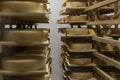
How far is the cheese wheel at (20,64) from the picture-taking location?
2275 millimetres

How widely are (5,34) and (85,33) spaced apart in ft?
7.92

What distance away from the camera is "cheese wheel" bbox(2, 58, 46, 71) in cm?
228

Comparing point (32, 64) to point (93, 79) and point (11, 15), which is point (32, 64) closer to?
point (11, 15)

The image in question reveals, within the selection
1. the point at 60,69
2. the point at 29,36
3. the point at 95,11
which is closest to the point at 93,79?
the point at 95,11

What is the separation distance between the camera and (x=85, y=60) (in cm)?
457

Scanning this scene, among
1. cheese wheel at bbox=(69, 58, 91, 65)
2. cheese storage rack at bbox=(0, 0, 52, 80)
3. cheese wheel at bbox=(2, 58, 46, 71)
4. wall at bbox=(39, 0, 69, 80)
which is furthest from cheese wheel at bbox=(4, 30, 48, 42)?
wall at bbox=(39, 0, 69, 80)

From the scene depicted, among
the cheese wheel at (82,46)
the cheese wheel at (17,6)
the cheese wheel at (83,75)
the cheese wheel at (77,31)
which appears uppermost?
the cheese wheel at (17,6)

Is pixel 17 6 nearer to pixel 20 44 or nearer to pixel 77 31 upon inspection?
pixel 20 44


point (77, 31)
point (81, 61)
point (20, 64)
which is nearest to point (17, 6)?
point (20, 64)

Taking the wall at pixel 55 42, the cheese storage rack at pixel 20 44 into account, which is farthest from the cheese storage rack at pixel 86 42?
the cheese storage rack at pixel 20 44

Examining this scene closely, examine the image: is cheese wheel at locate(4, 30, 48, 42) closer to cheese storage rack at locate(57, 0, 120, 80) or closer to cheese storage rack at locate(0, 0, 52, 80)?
cheese storage rack at locate(0, 0, 52, 80)

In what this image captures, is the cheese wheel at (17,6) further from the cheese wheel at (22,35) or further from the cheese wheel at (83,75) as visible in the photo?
the cheese wheel at (83,75)

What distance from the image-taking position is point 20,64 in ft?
7.48

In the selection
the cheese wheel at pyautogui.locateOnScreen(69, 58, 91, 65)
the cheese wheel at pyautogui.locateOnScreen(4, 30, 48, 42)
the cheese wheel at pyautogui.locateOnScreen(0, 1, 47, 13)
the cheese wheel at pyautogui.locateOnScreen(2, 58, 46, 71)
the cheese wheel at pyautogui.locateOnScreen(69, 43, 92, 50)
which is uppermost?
the cheese wheel at pyautogui.locateOnScreen(0, 1, 47, 13)
